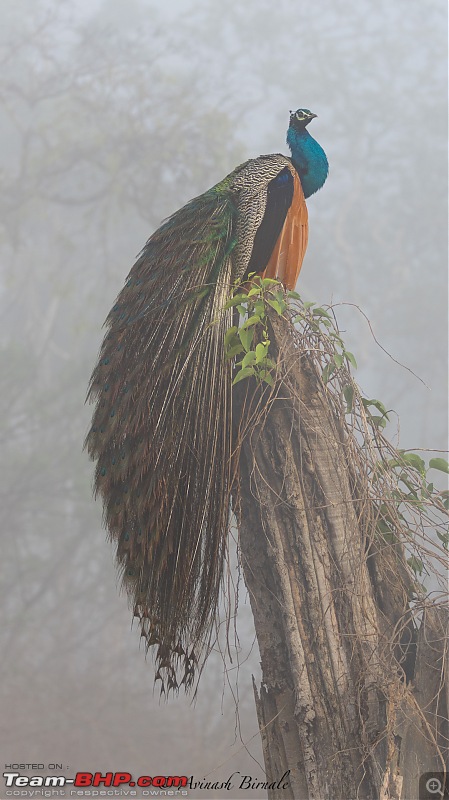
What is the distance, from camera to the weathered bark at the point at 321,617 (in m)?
1.25

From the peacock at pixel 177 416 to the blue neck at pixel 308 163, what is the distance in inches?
9.3

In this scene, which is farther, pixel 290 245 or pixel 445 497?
pixel 290 245

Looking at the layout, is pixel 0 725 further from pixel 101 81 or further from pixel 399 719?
pixel 101 81

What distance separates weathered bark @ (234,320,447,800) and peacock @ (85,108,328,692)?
0.30 feet

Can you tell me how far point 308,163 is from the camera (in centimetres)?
194

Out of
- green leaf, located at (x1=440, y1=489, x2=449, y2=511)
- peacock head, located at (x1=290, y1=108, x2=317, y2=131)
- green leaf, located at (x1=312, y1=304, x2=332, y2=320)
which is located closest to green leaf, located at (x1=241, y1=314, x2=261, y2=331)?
green leaf, located at (x1=312, y1=304, x2=332, y2=320)

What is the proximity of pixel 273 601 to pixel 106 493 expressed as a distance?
0.39 metres

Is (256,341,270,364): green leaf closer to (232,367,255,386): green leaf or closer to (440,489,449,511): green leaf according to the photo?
(232,367,255,386): green leaf

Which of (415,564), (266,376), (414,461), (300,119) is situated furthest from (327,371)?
(300,119)

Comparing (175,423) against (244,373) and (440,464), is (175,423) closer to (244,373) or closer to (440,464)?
(244,373)

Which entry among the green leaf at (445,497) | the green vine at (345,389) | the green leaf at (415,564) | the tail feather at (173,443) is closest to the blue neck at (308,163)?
the tail feather at (173,443)

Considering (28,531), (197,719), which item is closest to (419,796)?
(197,719)

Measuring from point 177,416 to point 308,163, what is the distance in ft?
2.95

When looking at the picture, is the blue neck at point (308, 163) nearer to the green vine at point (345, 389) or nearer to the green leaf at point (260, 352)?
the green vine at point (345, 389)
